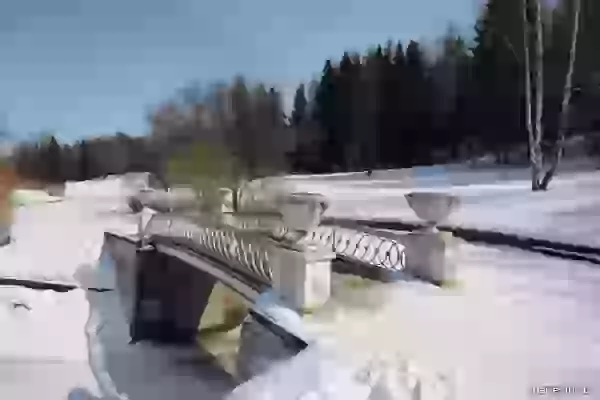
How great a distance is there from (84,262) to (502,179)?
1.07 m

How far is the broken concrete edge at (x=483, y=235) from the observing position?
4.58 ft

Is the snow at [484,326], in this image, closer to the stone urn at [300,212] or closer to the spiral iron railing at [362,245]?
the spiral iron railing at [362,245]

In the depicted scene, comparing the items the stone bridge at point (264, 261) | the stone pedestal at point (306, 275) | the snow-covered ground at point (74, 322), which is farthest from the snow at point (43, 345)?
the stone pedestal at point (306, 275)

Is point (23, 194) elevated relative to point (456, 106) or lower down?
lower down

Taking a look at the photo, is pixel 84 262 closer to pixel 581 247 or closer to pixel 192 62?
pixel 192 62

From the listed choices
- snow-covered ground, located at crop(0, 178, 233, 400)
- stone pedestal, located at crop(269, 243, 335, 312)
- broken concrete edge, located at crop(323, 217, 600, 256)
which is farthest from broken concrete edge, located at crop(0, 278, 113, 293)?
broken concrete edge, located at crop(323, 217, 600, 256)

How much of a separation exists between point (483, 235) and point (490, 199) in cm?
9

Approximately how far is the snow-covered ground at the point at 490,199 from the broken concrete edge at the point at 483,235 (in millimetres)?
10

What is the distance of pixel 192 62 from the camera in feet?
5.19

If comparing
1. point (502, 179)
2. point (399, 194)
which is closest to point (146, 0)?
point (399, 194)

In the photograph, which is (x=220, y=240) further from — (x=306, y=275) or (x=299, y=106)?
(x=299, y=106)

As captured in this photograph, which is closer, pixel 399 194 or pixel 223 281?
pixel 399 194

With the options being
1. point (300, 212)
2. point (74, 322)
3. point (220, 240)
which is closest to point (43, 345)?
point (74, 322)

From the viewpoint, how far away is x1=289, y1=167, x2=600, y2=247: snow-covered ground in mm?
1407
